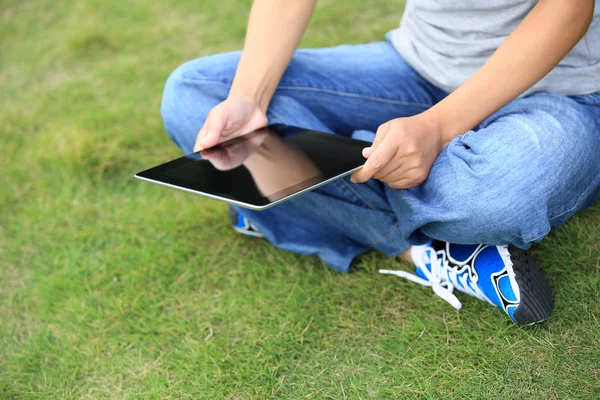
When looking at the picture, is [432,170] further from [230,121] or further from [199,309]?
[199,309]

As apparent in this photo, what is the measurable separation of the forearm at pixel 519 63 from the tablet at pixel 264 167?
0.63 feet

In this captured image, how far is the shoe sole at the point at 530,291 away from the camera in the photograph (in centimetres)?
110

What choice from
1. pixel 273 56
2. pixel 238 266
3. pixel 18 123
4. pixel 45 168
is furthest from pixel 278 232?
pixel 18 123

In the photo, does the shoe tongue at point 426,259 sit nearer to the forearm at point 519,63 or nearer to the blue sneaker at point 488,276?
the blue sneaker at point 488,276

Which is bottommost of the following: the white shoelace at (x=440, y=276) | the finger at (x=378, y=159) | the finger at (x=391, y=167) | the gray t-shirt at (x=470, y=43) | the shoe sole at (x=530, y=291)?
the white shoelace at (x=440, y=276)

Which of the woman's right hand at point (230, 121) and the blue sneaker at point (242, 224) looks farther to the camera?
the blue sneaker at point (242, 224)

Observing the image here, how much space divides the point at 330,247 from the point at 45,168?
120 cm

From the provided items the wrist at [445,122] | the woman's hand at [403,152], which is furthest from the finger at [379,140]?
the wrist at [445,122]

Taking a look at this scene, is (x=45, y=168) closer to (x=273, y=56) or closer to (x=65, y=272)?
(x=65, y=272)

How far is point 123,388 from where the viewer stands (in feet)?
3.97

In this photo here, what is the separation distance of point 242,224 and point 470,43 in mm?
747

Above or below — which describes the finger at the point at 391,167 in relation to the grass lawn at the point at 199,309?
above

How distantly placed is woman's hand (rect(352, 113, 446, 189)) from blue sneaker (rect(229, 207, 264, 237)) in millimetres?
498

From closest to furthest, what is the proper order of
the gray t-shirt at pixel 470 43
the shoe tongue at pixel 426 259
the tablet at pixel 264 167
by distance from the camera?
the tablet at pixel 264 167 → the gray t-shirt at pixel 470 43 → the shoe tongue at pixel 426 259
